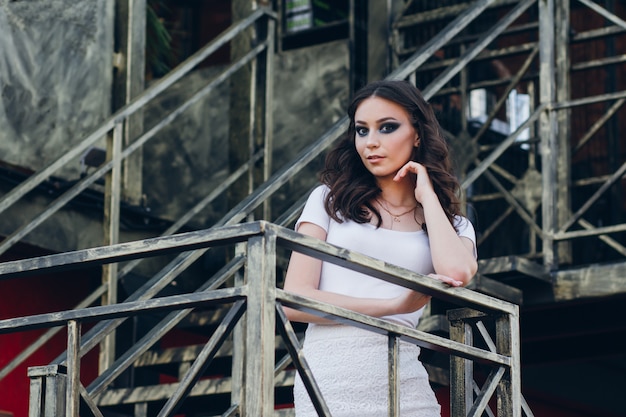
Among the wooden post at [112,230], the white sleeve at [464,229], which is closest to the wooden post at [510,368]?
the white sleeve at [464,229]

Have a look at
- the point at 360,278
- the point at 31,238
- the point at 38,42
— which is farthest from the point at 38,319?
the point at 38,42

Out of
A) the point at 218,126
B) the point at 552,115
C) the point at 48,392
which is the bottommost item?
the point at 48,392

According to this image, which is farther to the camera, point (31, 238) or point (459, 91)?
point (459, 91)

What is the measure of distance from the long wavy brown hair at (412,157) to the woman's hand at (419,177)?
3.5 inches

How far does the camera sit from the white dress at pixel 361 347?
11.2 ft

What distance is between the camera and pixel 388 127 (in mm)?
3727

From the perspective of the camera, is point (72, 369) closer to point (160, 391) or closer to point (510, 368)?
point (510, 368)

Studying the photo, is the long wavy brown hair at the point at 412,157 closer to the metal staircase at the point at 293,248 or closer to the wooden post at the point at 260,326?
the metal staircase at the point at 293,248

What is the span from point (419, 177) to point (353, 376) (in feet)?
1.99

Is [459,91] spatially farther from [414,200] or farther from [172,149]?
[414,200]

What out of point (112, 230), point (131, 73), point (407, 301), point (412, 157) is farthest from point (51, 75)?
point (407, 301)

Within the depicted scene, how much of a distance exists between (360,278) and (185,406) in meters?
3.02

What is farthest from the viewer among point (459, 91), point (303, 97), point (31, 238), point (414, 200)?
point (303, 97)

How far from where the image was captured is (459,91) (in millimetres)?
8070
